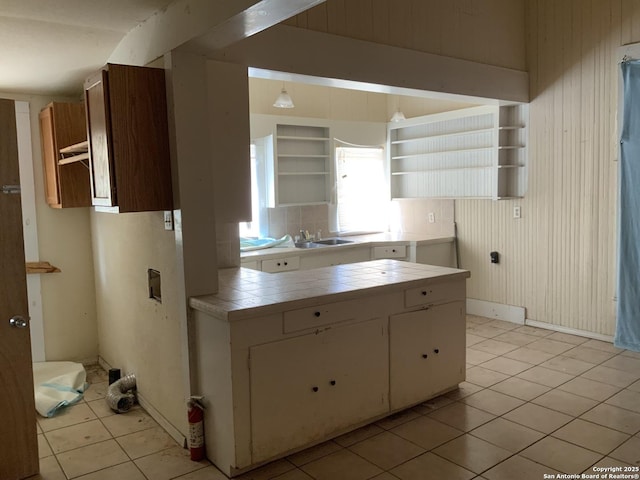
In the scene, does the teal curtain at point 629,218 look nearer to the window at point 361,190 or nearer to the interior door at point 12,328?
the window at point 361,190

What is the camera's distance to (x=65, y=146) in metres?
3.68

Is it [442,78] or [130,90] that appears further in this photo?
[442,78]

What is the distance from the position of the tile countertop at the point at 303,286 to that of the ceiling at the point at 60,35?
153 centimetres

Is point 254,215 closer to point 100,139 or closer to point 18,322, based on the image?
point 100,139

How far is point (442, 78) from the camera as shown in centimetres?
408

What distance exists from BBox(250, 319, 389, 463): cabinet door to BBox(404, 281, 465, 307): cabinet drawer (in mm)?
262

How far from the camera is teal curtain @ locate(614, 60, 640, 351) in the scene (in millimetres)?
4051

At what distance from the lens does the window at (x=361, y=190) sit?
19.4 ft

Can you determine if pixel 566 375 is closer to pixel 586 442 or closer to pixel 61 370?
pixel 586 442

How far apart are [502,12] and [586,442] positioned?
359 centimetres

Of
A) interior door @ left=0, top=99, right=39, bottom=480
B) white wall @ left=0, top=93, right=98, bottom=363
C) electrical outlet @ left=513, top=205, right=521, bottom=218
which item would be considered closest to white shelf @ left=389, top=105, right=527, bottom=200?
electrical outlet @ left=513, top=205, right=521, bottom=218

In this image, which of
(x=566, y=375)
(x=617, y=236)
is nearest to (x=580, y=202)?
(x=617, y=236)

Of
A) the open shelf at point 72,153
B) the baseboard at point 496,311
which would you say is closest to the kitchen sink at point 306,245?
the baseboard at point 496,311

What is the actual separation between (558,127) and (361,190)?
225cm
